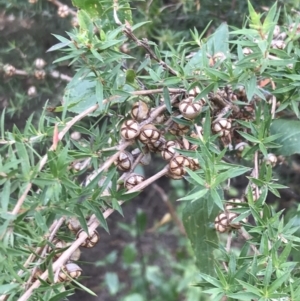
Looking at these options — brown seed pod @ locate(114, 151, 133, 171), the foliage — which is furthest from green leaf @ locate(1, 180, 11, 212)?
brown seed pod @ locate(114, 151, 133, 171)

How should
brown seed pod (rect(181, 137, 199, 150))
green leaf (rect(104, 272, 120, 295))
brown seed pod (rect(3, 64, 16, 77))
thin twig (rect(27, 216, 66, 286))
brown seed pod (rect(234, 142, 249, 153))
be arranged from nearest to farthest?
thin twig (rect(27, 216, 66, 286)) → brown seed pod (rect(181, 137, 199, 150)) → brown seed pod (rect(234, 142, 249, 153)) → brown seed pod (rect(3, 64, 16, 77)) → green leaf (rect(104, 272, 120, 295))

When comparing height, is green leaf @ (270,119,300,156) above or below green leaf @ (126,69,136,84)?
below

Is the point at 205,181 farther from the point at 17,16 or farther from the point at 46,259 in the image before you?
the point at 17,16

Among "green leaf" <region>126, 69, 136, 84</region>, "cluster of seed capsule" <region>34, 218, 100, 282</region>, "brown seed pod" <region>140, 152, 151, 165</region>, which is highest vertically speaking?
"green leaf" <region>126, 69, 136, 84</region>

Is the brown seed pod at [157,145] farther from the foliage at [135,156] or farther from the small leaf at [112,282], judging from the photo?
the small leaf at [112,282]

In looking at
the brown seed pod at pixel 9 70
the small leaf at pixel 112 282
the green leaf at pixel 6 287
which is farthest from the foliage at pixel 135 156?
the small leaf at pixel 112 282

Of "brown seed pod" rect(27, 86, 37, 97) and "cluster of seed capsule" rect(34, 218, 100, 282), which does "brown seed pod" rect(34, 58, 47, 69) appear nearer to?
"brown seed pod" rect(27, 86, 37, 97)

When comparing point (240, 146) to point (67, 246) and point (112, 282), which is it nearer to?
point (67, 246)

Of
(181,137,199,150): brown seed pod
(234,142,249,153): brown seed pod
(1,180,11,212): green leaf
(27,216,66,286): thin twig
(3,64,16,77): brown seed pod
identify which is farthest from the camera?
(3,64,16,77): brown seed pod
